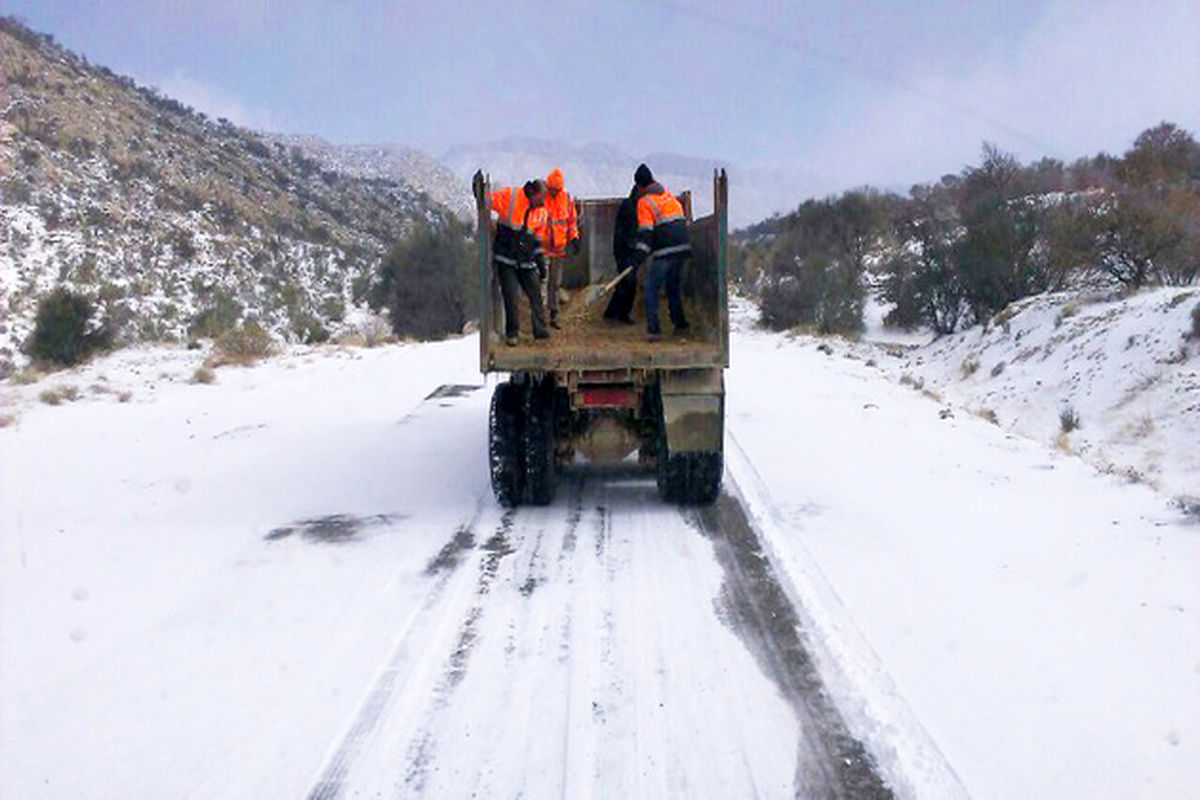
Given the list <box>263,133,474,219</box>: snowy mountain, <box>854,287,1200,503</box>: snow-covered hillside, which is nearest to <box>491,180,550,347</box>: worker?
<box>854,287,1200,503</box>: snow-covered hillside

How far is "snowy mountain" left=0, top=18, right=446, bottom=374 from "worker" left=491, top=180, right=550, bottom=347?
1637cm

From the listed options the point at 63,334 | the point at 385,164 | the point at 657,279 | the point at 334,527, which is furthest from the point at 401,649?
the point at 385,164

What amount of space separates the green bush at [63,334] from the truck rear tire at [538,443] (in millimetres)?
16919

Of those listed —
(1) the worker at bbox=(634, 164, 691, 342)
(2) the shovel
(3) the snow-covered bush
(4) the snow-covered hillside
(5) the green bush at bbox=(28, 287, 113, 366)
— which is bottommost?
(4) the snow-covered hillside

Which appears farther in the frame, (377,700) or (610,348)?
(610,348)

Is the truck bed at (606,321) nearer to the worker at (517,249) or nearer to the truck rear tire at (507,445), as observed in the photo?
the worker at (517,249)

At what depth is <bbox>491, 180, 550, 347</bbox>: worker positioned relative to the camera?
30.8 feet

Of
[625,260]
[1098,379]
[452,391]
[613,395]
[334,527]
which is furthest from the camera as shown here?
[1098,379]

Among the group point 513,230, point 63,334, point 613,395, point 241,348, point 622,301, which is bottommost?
point 241,348

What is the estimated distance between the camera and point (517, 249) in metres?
Result: 9.52

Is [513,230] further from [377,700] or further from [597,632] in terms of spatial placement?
[377,700]

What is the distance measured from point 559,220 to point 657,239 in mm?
1373

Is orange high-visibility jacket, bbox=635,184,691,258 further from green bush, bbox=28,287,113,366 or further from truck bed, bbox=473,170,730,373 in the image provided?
green bush, bbox=28,287,113,366

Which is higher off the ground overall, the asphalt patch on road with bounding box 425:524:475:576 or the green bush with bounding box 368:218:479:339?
the green bush with bounding box 368:218:479:339
